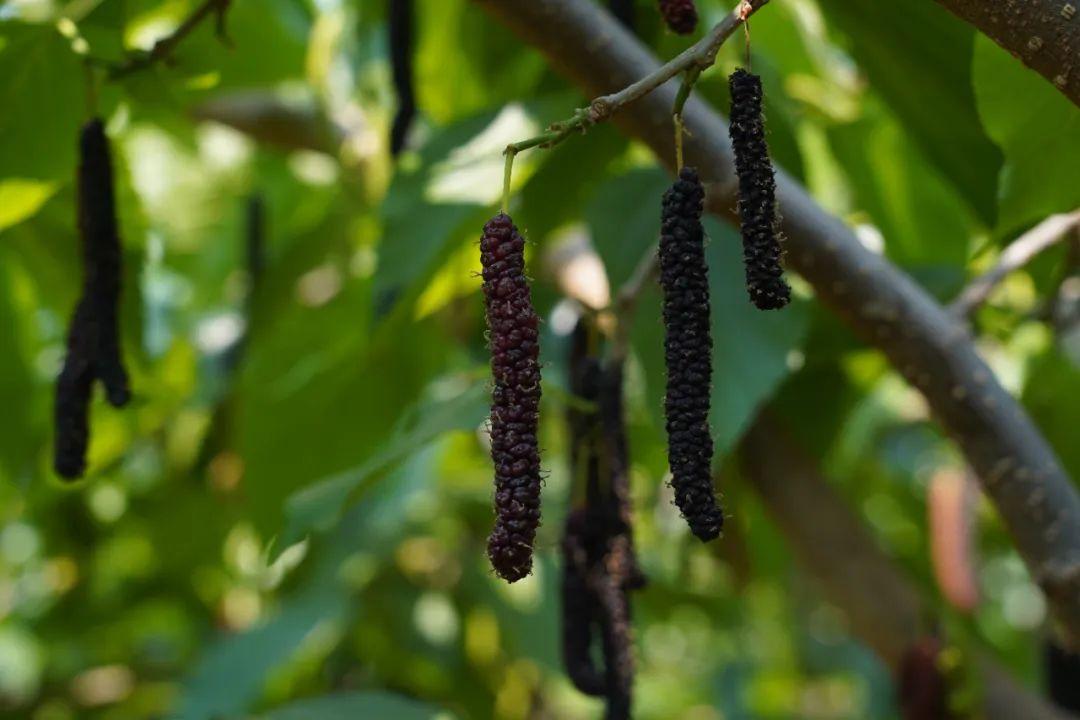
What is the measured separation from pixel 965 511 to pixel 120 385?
1028 millimetres

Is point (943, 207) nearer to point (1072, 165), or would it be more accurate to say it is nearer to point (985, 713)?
point (985, 713)

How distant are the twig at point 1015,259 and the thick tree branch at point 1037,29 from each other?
0.46 meters

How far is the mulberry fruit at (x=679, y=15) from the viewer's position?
27.3 inches

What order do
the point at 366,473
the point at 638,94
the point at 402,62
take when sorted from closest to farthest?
the point at 638,94, the point at 366,473, the point at 402,62

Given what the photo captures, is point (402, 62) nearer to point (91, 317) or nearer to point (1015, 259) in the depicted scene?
point (91, 317)

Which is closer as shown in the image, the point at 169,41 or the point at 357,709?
the point at 169,41

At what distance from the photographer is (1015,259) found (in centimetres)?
105

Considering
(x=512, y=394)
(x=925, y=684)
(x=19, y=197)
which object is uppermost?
(x=512, y=394)

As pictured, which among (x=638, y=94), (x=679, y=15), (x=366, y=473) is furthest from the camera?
(x=366, y=473)

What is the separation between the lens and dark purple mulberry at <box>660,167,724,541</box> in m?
0.57

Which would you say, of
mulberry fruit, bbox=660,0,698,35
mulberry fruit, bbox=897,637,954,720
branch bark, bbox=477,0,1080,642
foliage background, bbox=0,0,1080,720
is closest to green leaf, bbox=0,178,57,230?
foliage background, bbox=0,0,1080,720

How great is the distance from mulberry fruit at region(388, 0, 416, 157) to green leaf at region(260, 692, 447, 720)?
506 millimetres

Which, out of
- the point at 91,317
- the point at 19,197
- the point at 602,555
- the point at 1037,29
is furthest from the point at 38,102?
the point at 1037,29

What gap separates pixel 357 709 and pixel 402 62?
0.58 metres
